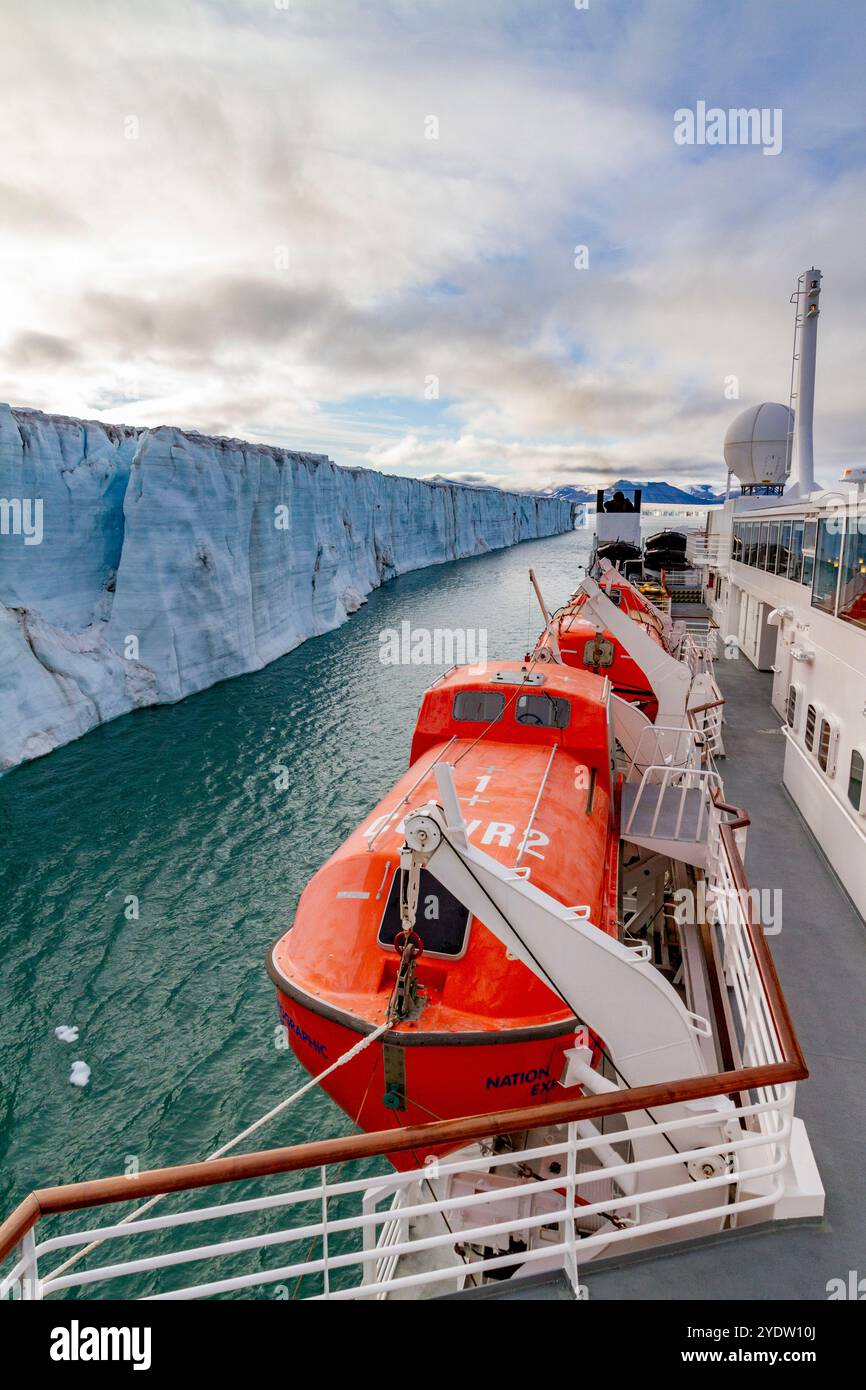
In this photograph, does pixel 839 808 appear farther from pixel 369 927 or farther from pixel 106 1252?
pixel 106 1252

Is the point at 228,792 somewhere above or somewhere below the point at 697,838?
below

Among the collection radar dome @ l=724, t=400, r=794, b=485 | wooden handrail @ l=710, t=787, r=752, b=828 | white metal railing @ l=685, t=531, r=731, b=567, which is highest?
radar dome @ l=724, t=400, r=794, b=485

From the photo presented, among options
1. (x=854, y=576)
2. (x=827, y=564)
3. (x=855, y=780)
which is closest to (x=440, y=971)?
(x=855, y=780)

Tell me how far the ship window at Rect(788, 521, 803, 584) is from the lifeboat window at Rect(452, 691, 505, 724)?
6.60 metres

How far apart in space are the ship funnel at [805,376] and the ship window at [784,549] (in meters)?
14.8

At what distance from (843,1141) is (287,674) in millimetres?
26086

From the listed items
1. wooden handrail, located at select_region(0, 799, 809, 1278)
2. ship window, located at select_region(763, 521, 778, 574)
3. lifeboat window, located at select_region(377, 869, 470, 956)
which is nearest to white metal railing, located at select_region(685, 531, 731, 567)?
ship window, located at select_region(763, 521, 778, 574)

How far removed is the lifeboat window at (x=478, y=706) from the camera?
8.39 meters

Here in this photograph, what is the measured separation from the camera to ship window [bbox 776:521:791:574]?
13.6 m

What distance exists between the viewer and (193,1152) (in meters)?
8.59

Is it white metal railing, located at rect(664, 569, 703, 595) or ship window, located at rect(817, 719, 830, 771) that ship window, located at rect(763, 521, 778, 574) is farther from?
white metal railing, located at rect(664, 569, 703, 595)

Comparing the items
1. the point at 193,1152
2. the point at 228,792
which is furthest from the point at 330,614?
the point at 193,1152

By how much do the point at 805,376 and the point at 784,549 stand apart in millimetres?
18198

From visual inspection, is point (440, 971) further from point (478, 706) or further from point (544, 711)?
point (478, 706)
